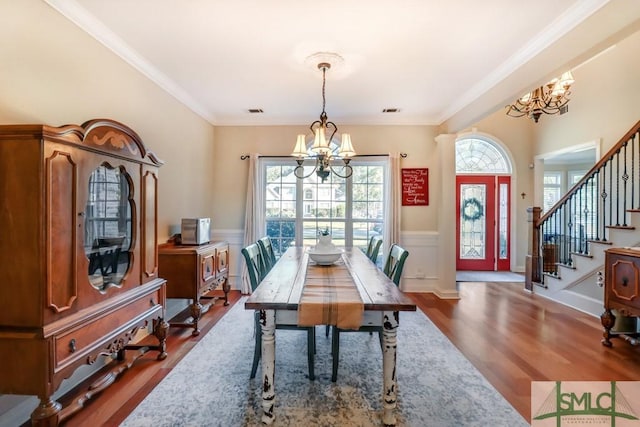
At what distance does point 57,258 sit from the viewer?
154cm

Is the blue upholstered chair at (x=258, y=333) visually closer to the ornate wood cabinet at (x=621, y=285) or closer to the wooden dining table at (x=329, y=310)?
the wooden dining table at (x=329, y=310)

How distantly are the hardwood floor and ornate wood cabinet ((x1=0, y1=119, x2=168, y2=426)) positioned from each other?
10.4 inches

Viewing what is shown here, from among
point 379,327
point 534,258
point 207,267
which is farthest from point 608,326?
point 207,267

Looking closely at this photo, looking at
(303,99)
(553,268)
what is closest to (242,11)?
(303,99)

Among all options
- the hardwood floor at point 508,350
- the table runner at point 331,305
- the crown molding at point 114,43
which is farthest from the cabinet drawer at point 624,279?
the crown molding at point 114,43

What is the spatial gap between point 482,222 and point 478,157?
1383mm

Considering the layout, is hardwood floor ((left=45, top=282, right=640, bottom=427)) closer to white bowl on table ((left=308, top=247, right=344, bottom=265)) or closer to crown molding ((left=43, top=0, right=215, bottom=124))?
white bowl on table ((left=308, top=247, right=344, bottom=265))

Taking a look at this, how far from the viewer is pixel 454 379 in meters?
2.27

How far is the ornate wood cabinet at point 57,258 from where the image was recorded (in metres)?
1.46

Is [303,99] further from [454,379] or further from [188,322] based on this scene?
[454,379]

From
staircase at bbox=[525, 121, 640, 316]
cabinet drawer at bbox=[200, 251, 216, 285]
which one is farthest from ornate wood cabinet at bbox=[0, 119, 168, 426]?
staircase at bbox=[525, 121, 640, 316]

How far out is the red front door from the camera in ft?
20.8

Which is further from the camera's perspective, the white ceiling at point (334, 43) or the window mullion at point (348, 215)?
the window mullion at point (348, 215)

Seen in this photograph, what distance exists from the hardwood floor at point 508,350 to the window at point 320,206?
1322mm
